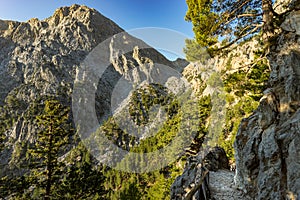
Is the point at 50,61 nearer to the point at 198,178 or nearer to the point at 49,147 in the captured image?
the point at 49,147

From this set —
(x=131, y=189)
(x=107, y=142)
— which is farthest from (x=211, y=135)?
(x=107, y=142)

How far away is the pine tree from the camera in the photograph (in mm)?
13281

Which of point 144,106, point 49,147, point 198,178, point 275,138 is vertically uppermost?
point 144,106

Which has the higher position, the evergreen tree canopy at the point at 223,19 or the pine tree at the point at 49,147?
the evergreen tree canopy at the point at 223,19

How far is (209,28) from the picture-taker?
1073 centimetres

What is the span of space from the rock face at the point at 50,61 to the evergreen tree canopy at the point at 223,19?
94288mm

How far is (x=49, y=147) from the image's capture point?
45.4 feet

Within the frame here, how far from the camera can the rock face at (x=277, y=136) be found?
5297 millimetres

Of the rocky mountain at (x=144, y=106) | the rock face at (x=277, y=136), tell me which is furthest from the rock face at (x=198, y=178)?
the rock face at (x=277, y=136)

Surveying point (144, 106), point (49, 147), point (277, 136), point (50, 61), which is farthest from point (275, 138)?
point (50, 61)

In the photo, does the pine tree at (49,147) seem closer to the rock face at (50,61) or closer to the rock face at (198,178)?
the rock face at (198,178)

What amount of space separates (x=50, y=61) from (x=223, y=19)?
131 metres

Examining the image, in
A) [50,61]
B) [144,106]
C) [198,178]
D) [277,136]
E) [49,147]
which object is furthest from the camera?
[50,61]

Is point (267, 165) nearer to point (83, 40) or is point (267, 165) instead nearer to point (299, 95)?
point (299, 95)
